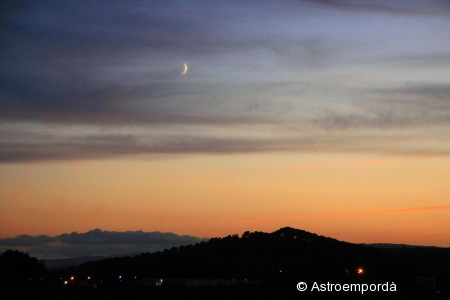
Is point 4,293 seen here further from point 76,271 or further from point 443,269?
point 443,269

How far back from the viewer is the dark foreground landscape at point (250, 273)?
190 ft

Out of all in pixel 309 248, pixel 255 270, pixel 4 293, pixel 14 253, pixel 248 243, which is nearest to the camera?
pixel 4 293

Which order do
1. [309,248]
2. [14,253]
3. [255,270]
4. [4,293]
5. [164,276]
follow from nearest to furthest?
1. [4,293]
2. [164,276]
3. [255,270]
4. [14,253]
5. [309,248]

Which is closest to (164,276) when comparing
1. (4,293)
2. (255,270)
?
(255,270)

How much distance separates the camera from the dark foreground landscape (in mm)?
58000

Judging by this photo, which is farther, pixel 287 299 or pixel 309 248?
pixel 309 248

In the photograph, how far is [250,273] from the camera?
95.8 m

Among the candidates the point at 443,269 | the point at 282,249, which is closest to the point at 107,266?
the point at 282,249

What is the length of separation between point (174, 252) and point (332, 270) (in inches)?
1297

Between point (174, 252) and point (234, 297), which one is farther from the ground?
point (174, 252)

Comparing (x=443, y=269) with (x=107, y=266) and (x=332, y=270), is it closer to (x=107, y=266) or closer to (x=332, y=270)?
(x=332, y=270)

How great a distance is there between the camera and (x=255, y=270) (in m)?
98.2

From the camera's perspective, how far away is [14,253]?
105m

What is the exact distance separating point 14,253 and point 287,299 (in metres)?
58.2
